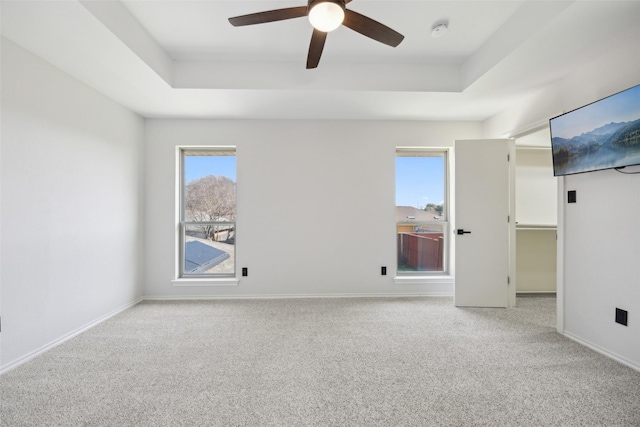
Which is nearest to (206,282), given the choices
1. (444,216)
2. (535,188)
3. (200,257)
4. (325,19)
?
(200,257)

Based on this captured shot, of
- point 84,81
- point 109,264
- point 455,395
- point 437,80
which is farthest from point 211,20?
point 455,395

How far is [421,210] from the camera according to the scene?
3.90m

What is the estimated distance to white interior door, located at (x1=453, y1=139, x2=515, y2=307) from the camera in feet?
10.6

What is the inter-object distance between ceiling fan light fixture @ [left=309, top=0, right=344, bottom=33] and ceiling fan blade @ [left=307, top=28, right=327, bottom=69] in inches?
7.1

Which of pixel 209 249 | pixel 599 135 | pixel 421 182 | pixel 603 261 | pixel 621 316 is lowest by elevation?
pixel 621 316

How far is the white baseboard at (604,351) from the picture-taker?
1.93 m

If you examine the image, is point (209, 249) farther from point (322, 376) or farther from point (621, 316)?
point (621, 316)

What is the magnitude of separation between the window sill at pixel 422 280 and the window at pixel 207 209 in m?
2.32

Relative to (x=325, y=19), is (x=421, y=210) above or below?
below

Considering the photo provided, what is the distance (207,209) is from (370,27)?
3058 millimetres

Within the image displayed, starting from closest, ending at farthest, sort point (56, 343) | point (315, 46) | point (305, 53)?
point (315, 46)
point (56, 343)
point (305, 53)

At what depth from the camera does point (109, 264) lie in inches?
116

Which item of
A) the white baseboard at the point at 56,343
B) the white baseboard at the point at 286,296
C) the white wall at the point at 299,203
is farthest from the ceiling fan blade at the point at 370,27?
the white baseboard at the point at 56,343

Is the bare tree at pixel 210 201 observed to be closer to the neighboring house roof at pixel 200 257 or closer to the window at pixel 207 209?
the window at pixel 207 209
